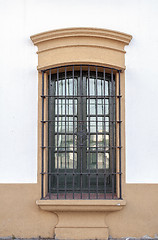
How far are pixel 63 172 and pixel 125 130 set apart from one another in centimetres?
129

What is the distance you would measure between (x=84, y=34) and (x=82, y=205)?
2720mm

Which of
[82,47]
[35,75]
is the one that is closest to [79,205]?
[35,75]

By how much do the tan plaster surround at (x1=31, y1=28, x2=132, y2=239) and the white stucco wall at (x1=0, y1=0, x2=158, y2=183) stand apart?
0.51ft

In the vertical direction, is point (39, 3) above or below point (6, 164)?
above

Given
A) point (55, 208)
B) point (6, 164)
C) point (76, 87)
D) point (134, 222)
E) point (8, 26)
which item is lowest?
point (134, 222)

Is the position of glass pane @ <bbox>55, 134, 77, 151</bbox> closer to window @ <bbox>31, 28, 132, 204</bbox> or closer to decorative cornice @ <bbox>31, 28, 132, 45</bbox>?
window @ <bbox>31, 28, 132, 204</bbox>

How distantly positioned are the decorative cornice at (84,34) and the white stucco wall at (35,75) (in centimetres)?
14

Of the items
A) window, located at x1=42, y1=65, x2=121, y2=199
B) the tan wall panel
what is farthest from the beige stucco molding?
the tan wall panel

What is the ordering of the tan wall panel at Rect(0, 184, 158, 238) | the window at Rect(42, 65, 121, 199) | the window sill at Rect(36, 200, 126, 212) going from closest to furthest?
1. the window sill at Rect(36, 200, 126, 212)
2. the tan wall panel at Rect(0, 184, 158, 238)
3. the window at Rect(42, 65, 121, 199)

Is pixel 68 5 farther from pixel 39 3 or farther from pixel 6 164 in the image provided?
pixel 6 164

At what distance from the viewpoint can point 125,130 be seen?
3.97 metres

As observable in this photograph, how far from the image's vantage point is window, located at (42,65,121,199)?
4090 millimetres

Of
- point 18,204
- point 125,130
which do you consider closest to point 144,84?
point 125,130

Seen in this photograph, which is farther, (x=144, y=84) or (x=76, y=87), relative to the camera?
(x=76, y=87)
